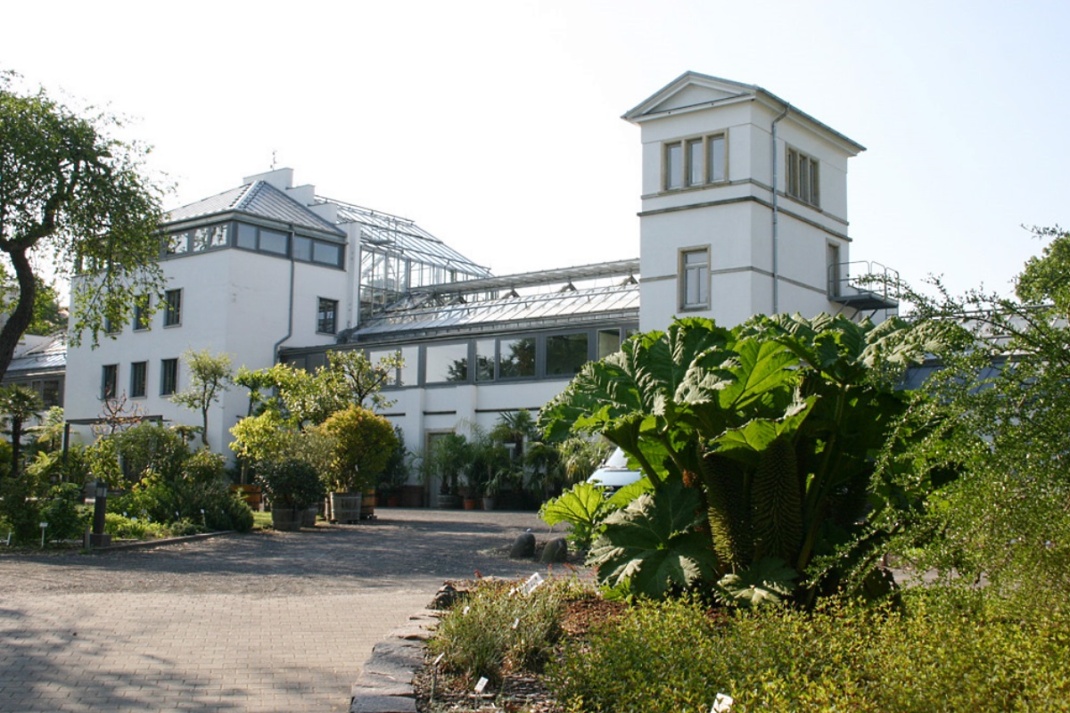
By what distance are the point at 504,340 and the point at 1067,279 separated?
3213cm

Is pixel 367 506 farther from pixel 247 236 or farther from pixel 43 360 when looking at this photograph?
pixel 43 360

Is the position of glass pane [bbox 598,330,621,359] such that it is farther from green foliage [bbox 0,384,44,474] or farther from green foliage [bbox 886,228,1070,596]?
green foliage [bbox 886,228,1070,596]

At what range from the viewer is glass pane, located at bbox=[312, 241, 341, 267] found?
144ft

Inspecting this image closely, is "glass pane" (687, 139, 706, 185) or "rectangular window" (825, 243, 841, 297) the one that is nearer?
"glass pane" (687, 139, 706, 185)

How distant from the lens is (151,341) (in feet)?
144

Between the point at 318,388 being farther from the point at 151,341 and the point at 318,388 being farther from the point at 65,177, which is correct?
the point at 151,341

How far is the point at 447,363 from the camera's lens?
38.1 m

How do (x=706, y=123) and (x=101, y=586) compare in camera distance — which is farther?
(x=706, y=123)

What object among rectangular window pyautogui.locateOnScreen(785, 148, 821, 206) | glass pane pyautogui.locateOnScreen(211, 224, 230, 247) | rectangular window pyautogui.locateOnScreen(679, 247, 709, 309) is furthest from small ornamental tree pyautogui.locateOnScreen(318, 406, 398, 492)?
glass pane pyautogui.locateOnScreen(211, 224, 230, 247)

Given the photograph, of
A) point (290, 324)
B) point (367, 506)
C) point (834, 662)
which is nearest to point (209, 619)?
point (834, 662)

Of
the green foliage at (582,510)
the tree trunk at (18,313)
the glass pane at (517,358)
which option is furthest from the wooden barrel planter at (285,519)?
the glass pane at (517,358)

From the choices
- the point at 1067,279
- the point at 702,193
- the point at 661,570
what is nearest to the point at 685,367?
the point at 661,570

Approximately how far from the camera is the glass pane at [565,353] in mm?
35312

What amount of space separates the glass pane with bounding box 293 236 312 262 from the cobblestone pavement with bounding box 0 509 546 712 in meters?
26.4
